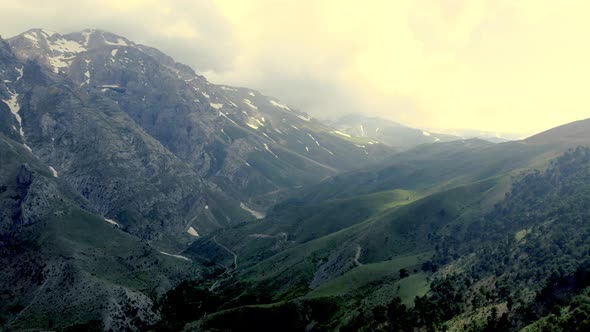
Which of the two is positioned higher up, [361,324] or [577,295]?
[577,295]

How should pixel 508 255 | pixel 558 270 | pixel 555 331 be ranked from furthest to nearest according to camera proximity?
pixel 508 255 < pixel 558 270 < pixel 555 331

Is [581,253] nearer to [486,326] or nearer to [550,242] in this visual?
[550,242]

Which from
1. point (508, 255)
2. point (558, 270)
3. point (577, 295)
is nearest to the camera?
point (577, 295)

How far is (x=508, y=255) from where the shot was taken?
19762cm

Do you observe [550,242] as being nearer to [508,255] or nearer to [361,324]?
[508,255]

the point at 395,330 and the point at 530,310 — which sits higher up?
the point at 530,310

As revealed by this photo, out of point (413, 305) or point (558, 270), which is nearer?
point (558, 270)

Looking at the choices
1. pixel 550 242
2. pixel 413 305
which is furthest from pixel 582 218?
pixel 413 305

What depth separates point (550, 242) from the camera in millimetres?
189125

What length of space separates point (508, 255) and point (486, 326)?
208 ft

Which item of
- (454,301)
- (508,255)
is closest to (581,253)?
(508,255)

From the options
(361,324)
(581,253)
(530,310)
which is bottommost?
(361,324)

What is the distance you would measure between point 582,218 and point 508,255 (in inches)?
1464

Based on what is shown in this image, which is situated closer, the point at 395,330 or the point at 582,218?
the point at 395,330
